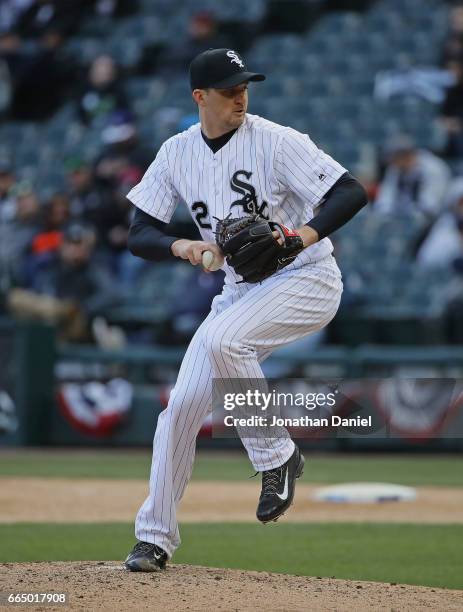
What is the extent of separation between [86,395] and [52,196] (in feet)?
11.3

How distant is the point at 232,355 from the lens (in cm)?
460

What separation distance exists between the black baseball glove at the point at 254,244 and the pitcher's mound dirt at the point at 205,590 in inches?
46.0

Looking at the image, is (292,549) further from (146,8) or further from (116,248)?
(146,8)

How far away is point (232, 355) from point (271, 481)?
0.51 meters

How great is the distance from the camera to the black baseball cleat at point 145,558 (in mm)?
4844

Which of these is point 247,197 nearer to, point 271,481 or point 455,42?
point 271,481

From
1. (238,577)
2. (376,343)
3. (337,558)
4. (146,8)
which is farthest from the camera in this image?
(146,8)

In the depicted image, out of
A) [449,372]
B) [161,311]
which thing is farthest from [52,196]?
[449,372]

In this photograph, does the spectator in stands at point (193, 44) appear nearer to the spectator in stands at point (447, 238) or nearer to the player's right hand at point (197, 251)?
the spectator in stands at point (447, 238)

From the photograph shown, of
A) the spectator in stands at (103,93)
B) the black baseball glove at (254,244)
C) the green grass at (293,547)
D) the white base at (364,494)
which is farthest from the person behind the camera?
the spectator in stands at (103,93)

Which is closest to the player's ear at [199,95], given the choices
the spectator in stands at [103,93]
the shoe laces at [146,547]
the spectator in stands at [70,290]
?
the shoe laces at [146,547]

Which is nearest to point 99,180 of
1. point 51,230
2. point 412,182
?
point 51,230

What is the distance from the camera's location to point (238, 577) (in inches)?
190

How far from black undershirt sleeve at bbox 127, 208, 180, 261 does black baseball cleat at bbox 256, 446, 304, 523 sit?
36.8 inches
